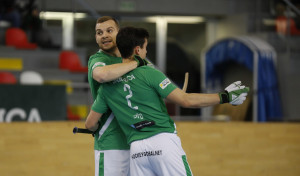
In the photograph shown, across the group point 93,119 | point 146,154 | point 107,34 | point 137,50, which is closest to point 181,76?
point 107,34

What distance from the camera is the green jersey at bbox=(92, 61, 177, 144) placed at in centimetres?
354

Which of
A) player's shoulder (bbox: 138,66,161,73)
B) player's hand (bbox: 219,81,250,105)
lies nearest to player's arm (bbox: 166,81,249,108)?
player's hand (bbox: 219,81,250,105)

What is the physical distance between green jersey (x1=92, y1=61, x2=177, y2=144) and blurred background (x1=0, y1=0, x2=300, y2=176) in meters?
3.00

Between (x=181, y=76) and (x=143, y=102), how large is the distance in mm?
11003

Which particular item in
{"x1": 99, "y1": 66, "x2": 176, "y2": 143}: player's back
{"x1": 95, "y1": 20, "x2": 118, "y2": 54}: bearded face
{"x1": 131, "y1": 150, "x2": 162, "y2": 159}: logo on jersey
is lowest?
{"x1": 131, "y1": 150, "x2": 162, "y2": 159}: logo on jersey

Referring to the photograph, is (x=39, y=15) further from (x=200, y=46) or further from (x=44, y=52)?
(x=200, y=46)

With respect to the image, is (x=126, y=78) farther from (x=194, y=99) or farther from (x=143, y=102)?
(x=194, y=99)

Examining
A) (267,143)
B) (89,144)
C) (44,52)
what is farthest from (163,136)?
(44,52)

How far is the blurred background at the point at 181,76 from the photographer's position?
6.52 metres

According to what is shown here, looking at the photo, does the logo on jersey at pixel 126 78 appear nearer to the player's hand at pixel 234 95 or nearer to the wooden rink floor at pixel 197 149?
the player's hand at pixel 234 95

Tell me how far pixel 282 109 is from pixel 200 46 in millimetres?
4382

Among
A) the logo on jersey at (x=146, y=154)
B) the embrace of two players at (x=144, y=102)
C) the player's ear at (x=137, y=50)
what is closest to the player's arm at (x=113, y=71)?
the embrace of two players at (x=144, y=102)

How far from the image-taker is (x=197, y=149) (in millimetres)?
6809

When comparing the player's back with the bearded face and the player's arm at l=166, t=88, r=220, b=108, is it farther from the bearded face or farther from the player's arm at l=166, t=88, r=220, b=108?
the bearded face
